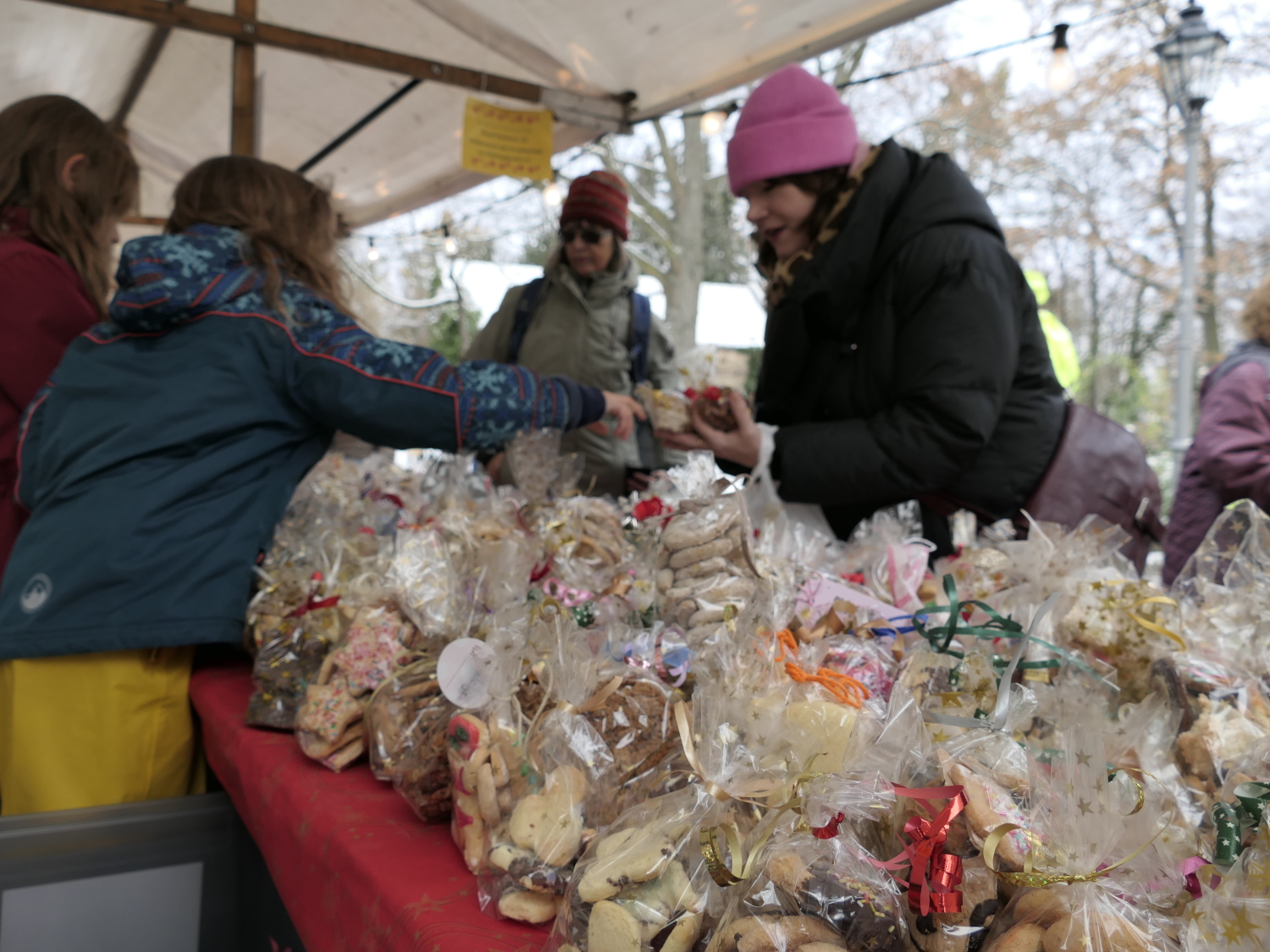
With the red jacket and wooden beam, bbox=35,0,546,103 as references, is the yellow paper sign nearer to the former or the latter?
wooden beam, bbox=35,0,546,103

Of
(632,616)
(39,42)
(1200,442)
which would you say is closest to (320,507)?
(632,616)

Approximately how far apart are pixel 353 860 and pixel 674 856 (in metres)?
0.42

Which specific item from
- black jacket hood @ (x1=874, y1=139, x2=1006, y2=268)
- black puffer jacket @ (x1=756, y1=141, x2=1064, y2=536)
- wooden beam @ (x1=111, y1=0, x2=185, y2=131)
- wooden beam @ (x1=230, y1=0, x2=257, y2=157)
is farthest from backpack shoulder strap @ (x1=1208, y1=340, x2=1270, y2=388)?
wooden beam @ (x1=111, y1=0, x2=185, y2=131)

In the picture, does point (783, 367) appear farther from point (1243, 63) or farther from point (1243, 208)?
point (1243, 208)

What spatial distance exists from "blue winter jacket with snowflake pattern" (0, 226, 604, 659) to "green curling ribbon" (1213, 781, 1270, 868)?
1.48 meters

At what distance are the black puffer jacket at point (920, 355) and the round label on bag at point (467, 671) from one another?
3.55 ft

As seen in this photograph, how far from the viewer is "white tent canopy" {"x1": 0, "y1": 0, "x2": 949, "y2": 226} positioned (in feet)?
9.87

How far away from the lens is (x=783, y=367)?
→ 83.2 inches

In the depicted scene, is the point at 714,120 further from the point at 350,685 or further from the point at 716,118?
the point at 350,685

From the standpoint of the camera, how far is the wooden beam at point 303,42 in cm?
296

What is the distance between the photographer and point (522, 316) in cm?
329

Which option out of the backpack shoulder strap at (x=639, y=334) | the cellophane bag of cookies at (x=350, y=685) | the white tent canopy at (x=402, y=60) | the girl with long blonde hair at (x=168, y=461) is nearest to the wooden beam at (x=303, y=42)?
the white tent canopy at (x=402, y=60)

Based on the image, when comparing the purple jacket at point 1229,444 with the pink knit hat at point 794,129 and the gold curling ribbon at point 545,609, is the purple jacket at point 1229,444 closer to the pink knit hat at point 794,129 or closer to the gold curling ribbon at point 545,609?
the pink knit hat at point 794,129

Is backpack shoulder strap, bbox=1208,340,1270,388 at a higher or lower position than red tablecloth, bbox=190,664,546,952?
higher
